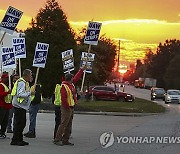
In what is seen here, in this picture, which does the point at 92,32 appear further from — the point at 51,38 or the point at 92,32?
the point at 51,38

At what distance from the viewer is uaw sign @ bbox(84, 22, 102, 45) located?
15702 mm

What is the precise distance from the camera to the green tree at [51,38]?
127 feet

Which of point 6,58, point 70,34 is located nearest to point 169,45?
point 70,34

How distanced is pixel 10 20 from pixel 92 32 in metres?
2.83

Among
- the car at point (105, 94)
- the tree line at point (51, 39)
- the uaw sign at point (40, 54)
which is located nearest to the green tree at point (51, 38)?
the tree line at point (51, 39)

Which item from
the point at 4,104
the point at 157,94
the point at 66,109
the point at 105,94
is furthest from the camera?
the point at 157,94

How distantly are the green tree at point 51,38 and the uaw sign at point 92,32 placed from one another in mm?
21401

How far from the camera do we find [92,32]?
1585 centimetres

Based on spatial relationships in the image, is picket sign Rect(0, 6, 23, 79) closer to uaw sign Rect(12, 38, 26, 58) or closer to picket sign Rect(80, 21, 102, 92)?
uaw sign Rect(12, 38, 26, 58)

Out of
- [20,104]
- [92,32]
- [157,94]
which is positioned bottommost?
[157,94]

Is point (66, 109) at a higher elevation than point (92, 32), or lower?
lower

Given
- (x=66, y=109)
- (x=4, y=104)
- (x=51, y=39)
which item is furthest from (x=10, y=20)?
(x=51, y=39)

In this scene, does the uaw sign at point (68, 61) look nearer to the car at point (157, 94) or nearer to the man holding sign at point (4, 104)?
the man holding sign at point (4, 104)

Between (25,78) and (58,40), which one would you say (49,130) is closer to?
(25,78)
